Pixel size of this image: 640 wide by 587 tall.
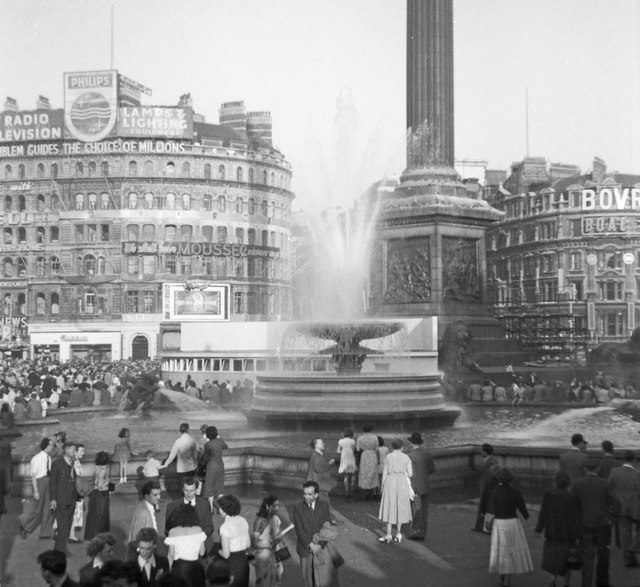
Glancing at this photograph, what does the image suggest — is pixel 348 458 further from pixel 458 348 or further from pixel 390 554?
pixel 458 348

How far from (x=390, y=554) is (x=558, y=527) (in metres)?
2.65

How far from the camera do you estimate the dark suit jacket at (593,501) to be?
1046 centimetres

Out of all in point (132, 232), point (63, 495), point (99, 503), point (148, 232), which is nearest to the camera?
point (63, 495)

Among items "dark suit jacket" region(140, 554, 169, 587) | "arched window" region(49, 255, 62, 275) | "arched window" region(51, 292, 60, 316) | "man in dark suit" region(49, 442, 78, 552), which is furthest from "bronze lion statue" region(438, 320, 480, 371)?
"arched window" region(49, 255, 62, 275)

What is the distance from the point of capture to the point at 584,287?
88688 millimetres

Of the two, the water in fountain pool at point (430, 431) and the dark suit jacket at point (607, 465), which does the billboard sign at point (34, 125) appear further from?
the dark suit jacket at point (607, 465)

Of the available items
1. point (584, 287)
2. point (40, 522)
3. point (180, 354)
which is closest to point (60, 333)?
point (180, 354)

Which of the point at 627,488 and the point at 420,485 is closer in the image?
the point at 627,488

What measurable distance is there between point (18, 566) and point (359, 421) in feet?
32.5

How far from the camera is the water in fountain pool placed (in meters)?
19.9

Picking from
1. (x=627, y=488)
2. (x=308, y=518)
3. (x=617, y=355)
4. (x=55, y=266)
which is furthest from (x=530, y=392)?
(x=55, y=266)

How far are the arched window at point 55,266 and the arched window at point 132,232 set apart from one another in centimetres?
711

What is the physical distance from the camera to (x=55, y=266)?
90.1m

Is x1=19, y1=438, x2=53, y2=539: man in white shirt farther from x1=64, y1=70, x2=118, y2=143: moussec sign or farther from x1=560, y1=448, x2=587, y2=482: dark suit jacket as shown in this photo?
x1=64, y1=70, x2=118, y2=143: moussec sign
